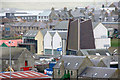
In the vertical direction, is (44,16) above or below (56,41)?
above

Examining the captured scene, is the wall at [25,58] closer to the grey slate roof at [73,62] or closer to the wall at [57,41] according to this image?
the grey slate roof at [73,62]

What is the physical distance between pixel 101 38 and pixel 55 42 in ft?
8.42

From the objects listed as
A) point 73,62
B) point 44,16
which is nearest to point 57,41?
point 73,62

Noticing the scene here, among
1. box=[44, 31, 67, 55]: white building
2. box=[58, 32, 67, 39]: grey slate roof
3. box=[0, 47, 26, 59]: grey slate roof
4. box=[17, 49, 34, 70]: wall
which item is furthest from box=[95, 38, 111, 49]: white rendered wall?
box=[0, 47, 26, 59]: grey slate roof

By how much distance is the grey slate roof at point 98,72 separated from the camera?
16.7 metres

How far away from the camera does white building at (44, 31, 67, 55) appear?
2698 centimetres

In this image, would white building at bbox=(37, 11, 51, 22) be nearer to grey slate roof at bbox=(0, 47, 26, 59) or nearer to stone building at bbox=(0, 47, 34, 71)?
stone building at bbox=(0, 47, 34, 71)

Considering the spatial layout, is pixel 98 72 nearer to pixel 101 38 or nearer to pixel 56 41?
pixel 101 38

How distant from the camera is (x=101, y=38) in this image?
26.3 m

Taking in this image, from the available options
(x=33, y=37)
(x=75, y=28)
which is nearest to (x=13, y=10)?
(x=33, y=37)

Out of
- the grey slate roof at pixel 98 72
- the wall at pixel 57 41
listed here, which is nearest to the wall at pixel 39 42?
the wall at pixel 57 41

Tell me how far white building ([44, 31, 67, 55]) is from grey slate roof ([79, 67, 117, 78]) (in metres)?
8.46

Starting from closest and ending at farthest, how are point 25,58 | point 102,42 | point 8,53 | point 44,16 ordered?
1. point 8,53
2. point 25,58
3. point 102,42
4. point 44,16

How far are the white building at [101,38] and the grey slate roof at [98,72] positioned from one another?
7144 mm
